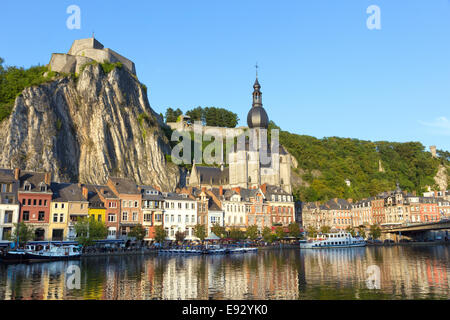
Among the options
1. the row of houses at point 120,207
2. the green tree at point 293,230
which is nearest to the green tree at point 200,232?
the row of houses at point 120,207

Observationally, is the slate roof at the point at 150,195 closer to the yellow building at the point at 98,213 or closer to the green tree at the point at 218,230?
the yellow building at the point at 98,213

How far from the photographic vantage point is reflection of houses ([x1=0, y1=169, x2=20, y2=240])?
54.7 m

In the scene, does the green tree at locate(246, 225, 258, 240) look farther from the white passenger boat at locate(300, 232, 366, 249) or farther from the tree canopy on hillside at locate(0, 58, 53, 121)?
the tree canopy on hillside at locate(0, 58, 53, 121)

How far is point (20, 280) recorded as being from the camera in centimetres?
3081

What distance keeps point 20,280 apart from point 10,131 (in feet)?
169

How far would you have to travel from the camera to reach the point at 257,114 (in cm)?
11056

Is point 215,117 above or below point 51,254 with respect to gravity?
above

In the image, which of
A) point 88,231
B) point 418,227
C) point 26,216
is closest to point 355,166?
point 418,227

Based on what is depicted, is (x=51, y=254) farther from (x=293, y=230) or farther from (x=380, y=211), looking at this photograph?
(x=380, y=211)

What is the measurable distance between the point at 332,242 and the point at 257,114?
42.6 m

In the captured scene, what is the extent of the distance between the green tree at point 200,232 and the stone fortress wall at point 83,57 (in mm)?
47546

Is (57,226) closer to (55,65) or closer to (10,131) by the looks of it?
(10,131)

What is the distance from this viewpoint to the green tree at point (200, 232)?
69.8m
